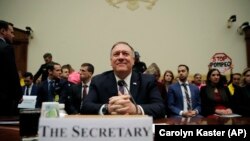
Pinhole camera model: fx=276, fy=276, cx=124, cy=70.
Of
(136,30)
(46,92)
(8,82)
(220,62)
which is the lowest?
(46,92)

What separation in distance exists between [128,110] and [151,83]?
61cm

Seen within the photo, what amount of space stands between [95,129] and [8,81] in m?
2.21

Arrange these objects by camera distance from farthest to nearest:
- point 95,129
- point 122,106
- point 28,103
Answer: point 28,103 < point 122,106 < point 95,129

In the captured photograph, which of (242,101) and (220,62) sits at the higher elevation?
(220,62)

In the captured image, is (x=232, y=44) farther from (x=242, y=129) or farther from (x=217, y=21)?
(x=242, y=129)

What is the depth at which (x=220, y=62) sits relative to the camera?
228 inches

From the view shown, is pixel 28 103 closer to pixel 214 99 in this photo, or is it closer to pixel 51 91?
pixel 51 91

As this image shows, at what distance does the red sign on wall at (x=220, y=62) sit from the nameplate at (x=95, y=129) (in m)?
5.08

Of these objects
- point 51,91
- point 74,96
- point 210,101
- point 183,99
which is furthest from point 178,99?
point 51,91

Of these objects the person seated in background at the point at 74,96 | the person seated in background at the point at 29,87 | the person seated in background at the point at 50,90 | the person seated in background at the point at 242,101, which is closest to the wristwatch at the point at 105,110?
the person seated in background at the point at 74,96

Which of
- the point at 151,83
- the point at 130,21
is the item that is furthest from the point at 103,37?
the point at 151,83

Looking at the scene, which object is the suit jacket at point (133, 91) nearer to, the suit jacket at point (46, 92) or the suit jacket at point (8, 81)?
the suit jacket at point (8, 81)

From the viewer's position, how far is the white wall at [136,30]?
7453mm

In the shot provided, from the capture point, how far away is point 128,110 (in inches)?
58.0
